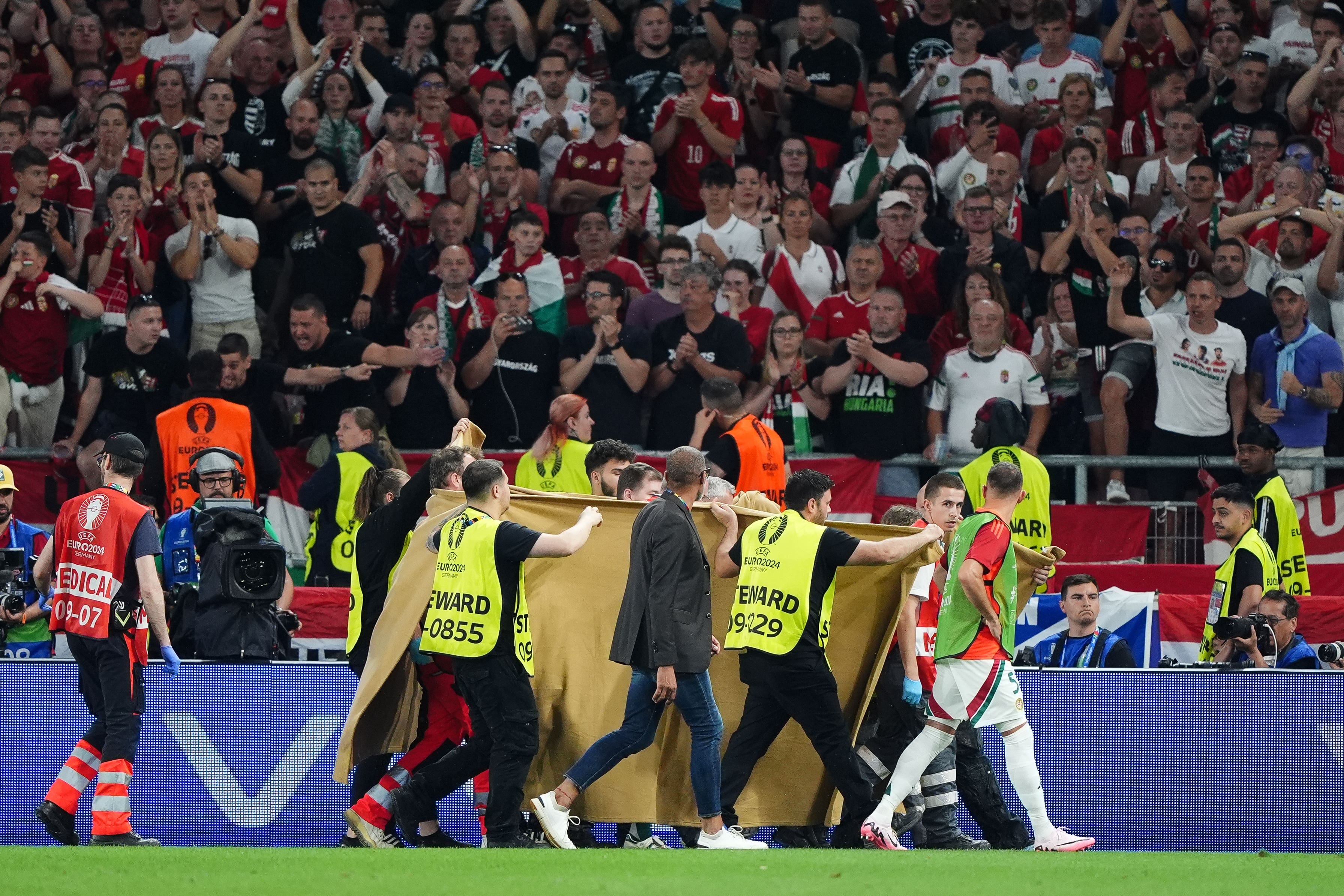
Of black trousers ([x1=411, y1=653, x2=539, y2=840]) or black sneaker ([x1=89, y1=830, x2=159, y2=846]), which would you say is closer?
black trousers ([x1=411, y1=653, x2=539, y2=840])

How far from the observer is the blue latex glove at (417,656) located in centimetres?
945

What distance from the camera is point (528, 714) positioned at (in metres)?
8.91

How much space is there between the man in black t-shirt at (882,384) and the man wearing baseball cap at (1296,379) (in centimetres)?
261

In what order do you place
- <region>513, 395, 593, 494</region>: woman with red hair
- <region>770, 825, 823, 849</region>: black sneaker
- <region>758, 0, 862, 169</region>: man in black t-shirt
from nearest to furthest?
<region>770, 825, 823, 849</region>: black sneaker, <region>513, 395, 593, 494</region>: woman with red hair, <region>758, 0, 862, 169</region>: man in black t-shirt

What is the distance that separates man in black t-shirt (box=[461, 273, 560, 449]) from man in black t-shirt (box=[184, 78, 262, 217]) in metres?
2.84

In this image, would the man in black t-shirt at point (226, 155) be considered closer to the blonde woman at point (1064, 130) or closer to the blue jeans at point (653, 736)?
the blonde woman at point (1064, 130)

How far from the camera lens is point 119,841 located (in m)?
9.48

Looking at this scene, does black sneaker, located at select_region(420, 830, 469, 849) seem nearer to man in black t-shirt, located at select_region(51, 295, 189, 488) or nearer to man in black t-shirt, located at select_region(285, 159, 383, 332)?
man in black t-shirt, located at select_region(51, 295, 189, 488)

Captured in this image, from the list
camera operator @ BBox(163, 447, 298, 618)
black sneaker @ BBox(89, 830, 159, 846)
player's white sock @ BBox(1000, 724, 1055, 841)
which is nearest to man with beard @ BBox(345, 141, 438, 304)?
camera operator @ BBox(163, 447, 298, 618)

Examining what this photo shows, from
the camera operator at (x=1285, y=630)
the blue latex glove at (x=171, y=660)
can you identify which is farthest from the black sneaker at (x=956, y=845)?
the blue latex glove at (x=171, y=660)

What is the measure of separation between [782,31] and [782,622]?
9.92 m

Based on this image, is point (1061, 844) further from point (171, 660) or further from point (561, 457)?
point (561, 457)

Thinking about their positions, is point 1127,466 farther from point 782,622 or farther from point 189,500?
point 189,500

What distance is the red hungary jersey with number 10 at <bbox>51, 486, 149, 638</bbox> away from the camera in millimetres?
9477
